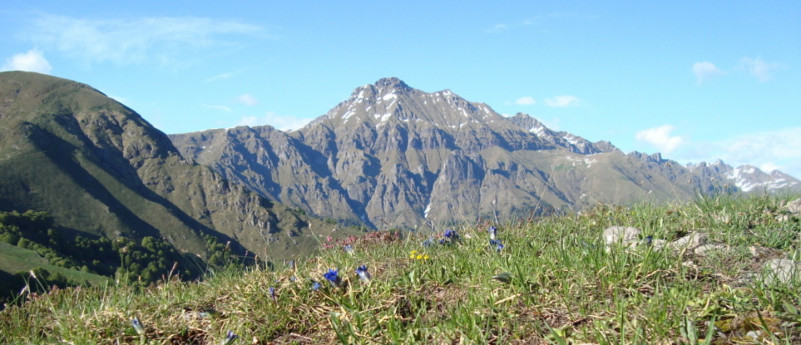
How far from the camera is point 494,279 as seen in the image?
544 cm

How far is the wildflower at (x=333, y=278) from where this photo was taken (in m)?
5.66

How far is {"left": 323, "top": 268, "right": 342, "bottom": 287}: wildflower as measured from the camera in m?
5.66

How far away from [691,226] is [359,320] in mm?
5179

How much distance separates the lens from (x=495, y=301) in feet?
16.6

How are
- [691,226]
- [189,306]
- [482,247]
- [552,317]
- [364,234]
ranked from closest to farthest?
[552,317] < [189,306] < [482,247] < [691,226] < [364,234]

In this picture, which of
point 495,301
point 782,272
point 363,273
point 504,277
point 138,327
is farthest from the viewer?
point 363,273

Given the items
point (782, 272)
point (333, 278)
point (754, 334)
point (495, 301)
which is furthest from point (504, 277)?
point (782, 272)

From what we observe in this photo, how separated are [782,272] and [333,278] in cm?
440

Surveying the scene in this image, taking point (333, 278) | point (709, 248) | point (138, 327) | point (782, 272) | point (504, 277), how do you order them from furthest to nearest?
point (709, 248), point (333, 278), point (138, 327), point (504, 277), point (782, 272)

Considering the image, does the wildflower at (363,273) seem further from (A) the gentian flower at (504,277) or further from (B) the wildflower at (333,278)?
(A) the gentian flower at (504,277)

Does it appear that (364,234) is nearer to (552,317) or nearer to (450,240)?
(450,240)

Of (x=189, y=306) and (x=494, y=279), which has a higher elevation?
(x=494, y=279)

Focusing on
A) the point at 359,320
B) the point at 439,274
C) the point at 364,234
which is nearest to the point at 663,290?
the point at 439,274

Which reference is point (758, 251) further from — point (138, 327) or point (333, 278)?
point (138, 327)
